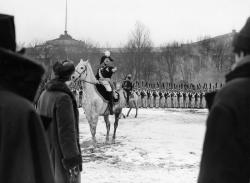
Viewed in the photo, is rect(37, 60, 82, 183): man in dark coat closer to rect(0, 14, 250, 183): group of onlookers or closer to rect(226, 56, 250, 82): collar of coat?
rect(0, 14, 250, 183): group of onlookers

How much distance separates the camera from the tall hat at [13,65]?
2146mm

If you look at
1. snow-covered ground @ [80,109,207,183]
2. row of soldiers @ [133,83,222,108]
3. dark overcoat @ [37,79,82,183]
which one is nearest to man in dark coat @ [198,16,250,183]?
dark overcoat @ [37,79,82,183]

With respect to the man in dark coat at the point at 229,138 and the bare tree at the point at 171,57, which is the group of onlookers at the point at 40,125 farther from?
the bare tree at the point at 171,57

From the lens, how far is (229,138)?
2232 mm

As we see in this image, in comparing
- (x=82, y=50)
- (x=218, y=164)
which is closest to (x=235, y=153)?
(x=218, y=164)

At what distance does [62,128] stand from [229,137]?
2.45m

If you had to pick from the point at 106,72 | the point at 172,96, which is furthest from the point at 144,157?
the point at 172,96

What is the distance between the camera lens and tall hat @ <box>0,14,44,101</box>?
7.04 feet

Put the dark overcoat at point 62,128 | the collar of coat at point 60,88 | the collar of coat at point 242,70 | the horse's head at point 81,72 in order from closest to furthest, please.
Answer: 1. the collar of coat at point 242,70
2. the dark overcoat at point 62,128
3. the collar of coat at point 60,88
4. the horse's head at point 81,72

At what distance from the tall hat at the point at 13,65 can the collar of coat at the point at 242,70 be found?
113 cm

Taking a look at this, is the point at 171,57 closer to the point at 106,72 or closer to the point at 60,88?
the point at 106,72

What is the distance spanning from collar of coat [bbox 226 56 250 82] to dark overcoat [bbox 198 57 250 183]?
0.08m

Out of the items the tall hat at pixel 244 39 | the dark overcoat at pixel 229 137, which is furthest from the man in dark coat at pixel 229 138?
the tall hat at pixel 244 39

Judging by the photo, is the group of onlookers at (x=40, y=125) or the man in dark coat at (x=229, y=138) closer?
the group of onlookers at (x=40, y=125)
